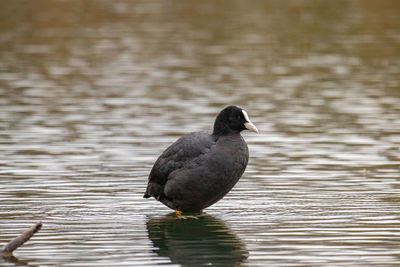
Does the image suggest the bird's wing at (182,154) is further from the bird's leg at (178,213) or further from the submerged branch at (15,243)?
the submerged branch at (15,243)

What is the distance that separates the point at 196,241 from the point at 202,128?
891 centimetres

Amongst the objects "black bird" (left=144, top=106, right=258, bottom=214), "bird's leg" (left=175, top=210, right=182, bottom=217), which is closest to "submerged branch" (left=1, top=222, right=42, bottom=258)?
"black bird" (left=144, top=106, right=258, bottom=214)

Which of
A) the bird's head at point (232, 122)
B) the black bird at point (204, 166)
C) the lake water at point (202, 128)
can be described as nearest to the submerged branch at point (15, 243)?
the lake water at point (202, 128)

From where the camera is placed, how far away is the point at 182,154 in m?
13.3

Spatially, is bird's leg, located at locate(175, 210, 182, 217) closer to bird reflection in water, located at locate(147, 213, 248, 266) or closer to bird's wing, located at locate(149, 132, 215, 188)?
bird reflection in water, located at locate(147, 213, 248, 266)

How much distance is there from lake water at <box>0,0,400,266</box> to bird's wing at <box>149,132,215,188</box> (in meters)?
0.56

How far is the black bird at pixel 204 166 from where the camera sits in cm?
1292

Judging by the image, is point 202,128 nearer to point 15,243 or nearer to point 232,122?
point 232,122

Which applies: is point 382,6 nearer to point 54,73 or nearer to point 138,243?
point 54,73

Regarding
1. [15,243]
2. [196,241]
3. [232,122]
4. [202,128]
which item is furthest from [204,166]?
[202,128]

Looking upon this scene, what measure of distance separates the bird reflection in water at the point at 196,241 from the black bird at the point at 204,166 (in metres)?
0.26

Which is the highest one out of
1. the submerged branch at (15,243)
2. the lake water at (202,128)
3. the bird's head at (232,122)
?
the bird's head at (232,122)

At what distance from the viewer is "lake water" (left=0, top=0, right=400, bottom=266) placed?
38.8 feet

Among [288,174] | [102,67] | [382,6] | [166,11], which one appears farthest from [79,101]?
[382,6]
